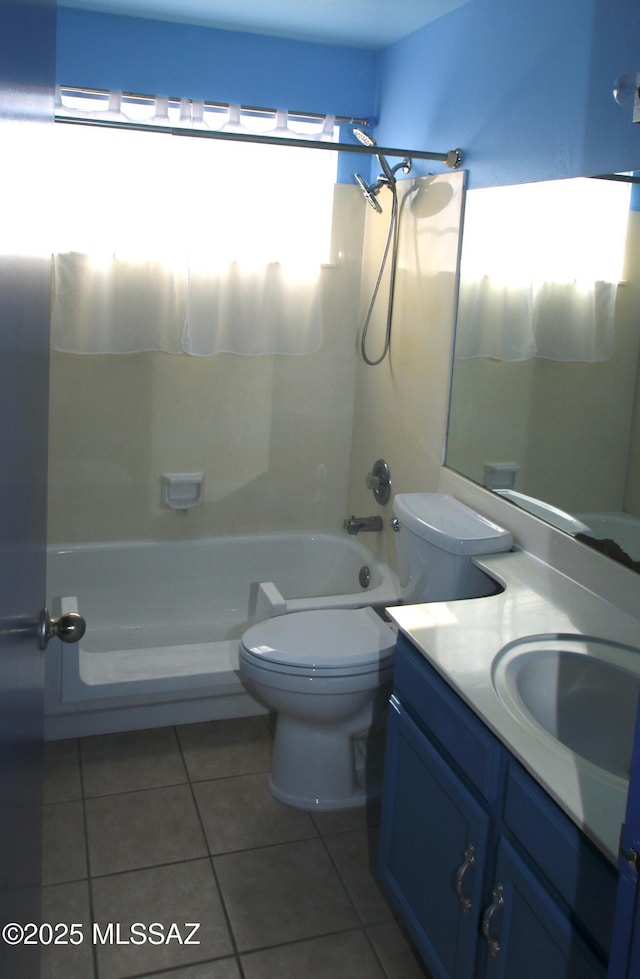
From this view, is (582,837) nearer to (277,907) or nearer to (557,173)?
(277,907)

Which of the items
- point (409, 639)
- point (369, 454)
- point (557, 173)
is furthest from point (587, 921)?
point (369, 454)

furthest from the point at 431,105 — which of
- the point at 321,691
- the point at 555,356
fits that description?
the point at 321,691

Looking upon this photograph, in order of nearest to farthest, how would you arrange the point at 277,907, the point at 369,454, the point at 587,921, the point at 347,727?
the point at 587,921 < the point at 277,907 < the point at 347,727 < the point at 369,454

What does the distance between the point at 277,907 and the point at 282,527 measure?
1.79 m

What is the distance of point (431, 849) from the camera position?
1818 mm

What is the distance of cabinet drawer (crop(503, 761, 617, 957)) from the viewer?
50.4 inches

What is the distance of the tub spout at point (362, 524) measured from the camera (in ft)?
11.1

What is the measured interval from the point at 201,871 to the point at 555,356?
166 centimetres

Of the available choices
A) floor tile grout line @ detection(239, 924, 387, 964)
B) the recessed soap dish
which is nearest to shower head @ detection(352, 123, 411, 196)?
the recessed soap dish

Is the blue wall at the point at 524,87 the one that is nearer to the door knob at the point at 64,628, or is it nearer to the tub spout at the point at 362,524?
the tub spout at the point at 362,524

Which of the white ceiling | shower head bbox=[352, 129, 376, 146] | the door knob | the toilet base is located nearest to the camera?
the door knob

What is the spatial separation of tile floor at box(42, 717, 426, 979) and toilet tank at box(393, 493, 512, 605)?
2.39ft

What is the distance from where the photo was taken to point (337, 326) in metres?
3.58

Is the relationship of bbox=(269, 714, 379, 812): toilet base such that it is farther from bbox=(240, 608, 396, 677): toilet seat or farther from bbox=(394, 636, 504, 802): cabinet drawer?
bbox=(394, 636, 504, 802): cabinet drawer
